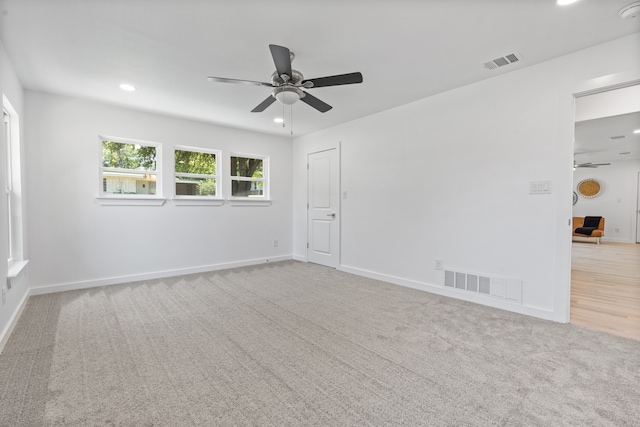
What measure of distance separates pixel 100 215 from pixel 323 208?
11.5ft

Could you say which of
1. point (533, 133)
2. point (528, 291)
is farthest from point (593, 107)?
point (528, 291)

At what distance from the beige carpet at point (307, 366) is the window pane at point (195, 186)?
6.84 ft

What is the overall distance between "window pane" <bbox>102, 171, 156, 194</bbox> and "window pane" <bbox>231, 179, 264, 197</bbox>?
1352 millimetres

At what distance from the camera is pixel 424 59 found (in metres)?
2.83

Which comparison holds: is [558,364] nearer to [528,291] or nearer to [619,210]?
[528,291]

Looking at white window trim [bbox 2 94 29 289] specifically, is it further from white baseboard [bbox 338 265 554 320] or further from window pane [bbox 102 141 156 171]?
white baseboard [bbox 338 265 554 320]

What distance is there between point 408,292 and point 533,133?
232cm

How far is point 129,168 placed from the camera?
4.39 meters

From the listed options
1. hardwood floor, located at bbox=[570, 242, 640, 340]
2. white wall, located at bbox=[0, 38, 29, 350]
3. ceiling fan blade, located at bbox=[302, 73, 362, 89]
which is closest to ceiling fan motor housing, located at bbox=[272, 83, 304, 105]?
ceiling fan blade, located at bbox=[302, 73, 362, 89]

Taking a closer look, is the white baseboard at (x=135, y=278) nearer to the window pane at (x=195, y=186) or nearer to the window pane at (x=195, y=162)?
the window pane at (x=195, y=186)

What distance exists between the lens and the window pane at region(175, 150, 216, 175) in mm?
4871

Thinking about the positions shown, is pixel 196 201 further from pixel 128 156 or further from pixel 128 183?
pixel 128 156

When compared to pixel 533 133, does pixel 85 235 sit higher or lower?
lower

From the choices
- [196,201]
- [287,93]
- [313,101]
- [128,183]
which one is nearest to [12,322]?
[128,183]
